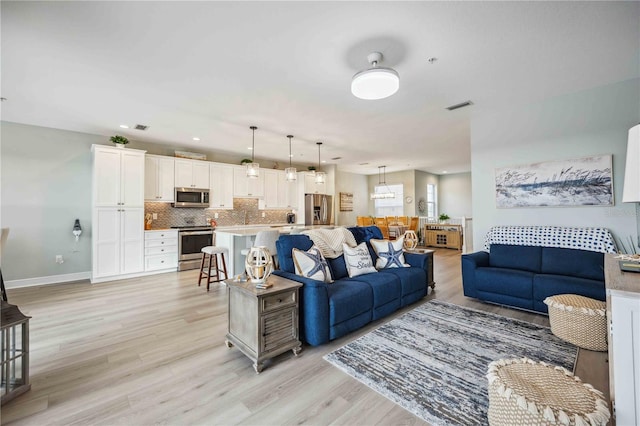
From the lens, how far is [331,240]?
11.0 ft

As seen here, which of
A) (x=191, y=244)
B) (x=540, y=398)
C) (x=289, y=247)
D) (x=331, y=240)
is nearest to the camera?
(x=540, y=398)

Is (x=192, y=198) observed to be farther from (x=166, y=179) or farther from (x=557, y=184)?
(x=557, y=184)

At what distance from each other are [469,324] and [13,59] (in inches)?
210

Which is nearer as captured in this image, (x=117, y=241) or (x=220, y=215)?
(x=117, y=241)

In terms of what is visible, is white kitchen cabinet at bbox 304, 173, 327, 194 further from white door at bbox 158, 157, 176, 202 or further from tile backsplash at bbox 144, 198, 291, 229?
white door at bbox 158, 157, 176, 202

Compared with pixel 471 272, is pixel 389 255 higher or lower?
higher

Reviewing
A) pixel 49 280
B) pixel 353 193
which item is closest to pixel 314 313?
pixel 49 280

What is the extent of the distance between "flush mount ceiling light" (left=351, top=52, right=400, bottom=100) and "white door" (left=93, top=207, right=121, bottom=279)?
4868 mm

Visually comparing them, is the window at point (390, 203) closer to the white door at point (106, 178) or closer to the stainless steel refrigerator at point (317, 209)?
the stainless steel refrigerator at point (317, 209)

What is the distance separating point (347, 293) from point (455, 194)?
34.2 ft

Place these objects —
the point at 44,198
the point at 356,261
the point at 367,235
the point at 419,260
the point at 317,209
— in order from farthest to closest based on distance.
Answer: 1. the point at 317,209
2. the point at 44,198
3. the point at 367,235
4. the point at 419,260
5. the point at 356,261

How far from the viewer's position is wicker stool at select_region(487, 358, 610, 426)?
3.83 feet

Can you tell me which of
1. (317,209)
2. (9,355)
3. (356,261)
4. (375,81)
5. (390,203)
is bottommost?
(9,355)

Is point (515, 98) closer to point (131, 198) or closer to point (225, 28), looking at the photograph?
point (225, 28)
